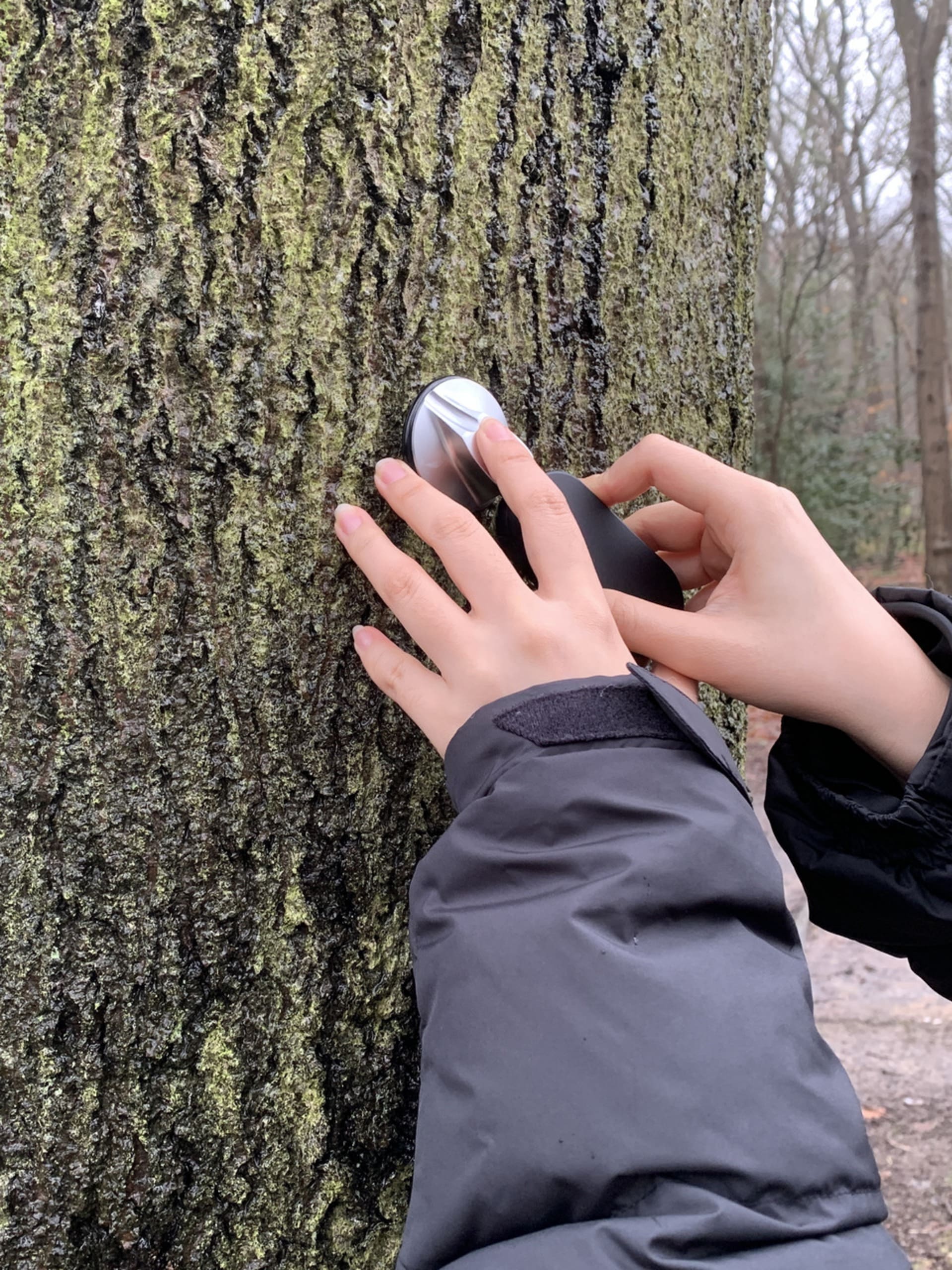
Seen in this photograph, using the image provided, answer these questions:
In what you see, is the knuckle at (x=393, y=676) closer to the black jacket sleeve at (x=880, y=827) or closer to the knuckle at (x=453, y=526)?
the knuckle at (x=453, y=526)

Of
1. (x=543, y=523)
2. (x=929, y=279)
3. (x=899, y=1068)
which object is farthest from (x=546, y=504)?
(x=929, y=279)

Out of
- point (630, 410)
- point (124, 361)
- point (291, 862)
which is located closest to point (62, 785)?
point (291, 862)

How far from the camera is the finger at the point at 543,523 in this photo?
119 cm

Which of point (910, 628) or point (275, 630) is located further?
point (910, 628)

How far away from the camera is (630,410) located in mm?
1512

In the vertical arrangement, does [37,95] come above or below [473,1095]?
above

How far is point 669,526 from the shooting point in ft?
4.96

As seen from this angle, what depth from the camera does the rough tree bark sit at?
113 centimetres

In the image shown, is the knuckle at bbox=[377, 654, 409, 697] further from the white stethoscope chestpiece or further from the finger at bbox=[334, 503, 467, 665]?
the white stethoscope chestpiece

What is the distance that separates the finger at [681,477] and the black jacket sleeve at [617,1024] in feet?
1.23

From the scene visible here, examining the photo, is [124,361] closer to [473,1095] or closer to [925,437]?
[473,1095]

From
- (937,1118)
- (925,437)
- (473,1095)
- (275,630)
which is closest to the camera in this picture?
(473,1095)

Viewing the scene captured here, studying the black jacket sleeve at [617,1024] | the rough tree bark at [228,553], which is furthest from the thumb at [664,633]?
the rough tree bark at [228,553]

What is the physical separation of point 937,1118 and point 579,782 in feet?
12.0
